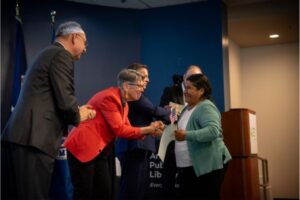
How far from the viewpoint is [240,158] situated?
4152 millimetres

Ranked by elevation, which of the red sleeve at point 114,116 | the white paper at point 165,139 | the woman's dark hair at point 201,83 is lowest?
the white paper at point 165,139

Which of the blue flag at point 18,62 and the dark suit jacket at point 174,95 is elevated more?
the blue flag at point 18,62

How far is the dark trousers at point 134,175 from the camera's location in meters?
3.01

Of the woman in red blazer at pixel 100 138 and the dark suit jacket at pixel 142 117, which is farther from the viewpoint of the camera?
the dark suit jacket at pixel 142 117

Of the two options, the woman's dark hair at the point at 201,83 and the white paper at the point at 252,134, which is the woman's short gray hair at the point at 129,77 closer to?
the woman's dark hair at the point at 201,83

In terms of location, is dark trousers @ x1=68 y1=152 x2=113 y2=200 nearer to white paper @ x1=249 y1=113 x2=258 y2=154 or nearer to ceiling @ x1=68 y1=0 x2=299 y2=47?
white paper @ x1=249 y1=113 x2=258 y2=154

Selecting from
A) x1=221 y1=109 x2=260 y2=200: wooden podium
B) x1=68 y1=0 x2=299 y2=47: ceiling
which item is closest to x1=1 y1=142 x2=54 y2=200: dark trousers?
x1=221 y1=109 x2=260 y2=200: wooden podium

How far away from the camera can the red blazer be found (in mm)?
2400

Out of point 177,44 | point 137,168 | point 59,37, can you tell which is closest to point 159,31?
point 177,44

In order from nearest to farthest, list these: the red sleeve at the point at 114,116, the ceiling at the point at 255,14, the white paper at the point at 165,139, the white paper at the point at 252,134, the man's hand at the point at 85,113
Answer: the man's hand at the point at 85,113
the red sleeve at the point at 114,116
the white paper at the point at 165,139
the white paper at the point at 252,134
the ceiling at the point at 255,14

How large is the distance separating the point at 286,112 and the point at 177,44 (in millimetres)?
2757

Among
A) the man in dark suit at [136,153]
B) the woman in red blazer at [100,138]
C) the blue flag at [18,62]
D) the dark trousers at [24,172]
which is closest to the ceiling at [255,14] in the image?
the blue flag at [18,62]

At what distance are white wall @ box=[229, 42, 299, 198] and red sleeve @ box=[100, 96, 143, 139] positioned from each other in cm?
400

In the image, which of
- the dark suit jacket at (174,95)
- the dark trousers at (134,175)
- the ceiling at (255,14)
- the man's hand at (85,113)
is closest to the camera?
the man's hand at (85,113)
